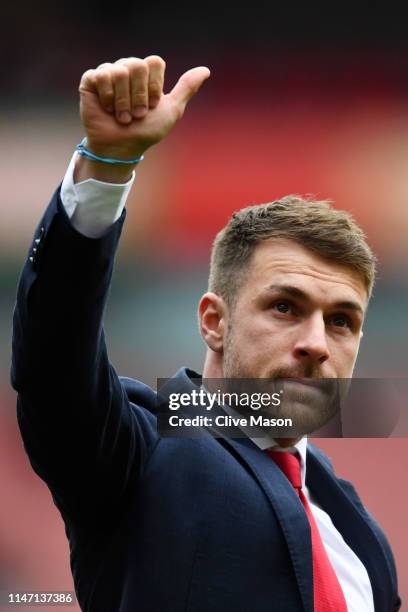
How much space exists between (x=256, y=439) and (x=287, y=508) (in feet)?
0.34

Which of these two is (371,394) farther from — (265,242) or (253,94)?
(253,94)

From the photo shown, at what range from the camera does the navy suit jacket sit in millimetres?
698

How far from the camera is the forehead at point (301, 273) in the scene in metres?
0.96

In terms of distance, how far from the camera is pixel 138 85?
0.66 m

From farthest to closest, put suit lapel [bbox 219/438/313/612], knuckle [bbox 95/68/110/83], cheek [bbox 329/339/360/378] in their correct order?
cheek [bbox 329/339/360/378], suit lapel [bbox 219/438/313/612], knuckle [bbox 95/68/110/83]

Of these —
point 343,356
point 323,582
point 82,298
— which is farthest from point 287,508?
point 82,298

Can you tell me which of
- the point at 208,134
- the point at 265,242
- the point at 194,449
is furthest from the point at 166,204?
the point at 194,449

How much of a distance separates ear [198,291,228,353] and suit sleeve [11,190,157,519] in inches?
9.6

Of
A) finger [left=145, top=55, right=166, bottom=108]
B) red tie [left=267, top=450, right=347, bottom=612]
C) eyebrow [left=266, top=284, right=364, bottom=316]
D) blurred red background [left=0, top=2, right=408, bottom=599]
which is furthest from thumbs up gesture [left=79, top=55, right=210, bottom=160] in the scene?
blurred red background [left=0, top=2, right=408, bottom=599]

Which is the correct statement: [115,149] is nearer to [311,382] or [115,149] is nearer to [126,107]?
[126,107]

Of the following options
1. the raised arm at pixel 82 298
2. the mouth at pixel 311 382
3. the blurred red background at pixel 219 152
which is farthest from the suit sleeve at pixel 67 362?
the blurred red background at pixel 219 152

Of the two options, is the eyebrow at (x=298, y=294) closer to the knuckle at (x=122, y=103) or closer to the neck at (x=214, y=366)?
the neck at (x=214, y=366)

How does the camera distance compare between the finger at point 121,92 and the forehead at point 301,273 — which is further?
the forehead at point 301,273

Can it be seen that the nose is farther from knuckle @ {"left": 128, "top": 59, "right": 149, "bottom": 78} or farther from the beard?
knuckle @ {"left": 128, "top": 59, "right": 149, "bottom": 78}
